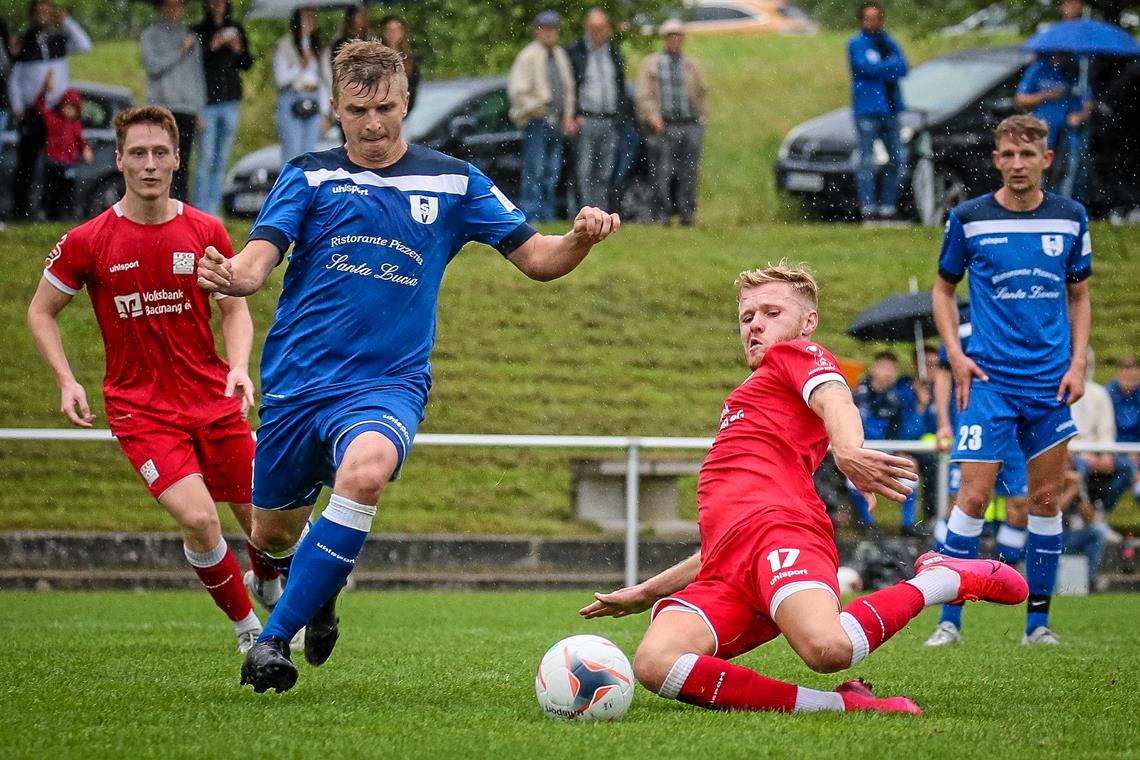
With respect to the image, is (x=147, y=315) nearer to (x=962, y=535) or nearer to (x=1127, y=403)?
(x=962, y=535)

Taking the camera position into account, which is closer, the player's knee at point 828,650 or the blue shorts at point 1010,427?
the player's knee at point 828,650

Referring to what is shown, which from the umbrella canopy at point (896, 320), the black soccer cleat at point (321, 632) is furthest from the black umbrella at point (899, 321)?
the black soccer cleat at point (321, 632)

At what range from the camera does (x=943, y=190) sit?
65.5 feet

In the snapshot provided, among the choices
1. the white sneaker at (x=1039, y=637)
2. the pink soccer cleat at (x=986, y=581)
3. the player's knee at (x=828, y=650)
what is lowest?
the white sneaker at (x=1039, y=637)

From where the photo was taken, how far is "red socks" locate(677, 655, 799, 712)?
5512 millimetres

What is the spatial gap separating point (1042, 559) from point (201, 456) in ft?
14.4

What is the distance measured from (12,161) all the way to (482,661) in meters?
12.9

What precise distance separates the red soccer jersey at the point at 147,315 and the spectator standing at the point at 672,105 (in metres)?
11.3

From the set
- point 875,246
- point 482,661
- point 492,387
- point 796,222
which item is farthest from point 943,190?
point 482,661

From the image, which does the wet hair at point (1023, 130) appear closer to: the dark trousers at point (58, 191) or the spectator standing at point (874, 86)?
the spectator standing at point (874, 86)

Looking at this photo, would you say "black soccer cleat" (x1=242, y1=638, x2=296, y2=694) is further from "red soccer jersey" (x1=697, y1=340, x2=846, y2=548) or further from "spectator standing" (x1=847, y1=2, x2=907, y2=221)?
"spectator standing" (x1=847, y1=2, x2=907, y2=221)

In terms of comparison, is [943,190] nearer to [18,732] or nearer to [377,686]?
[377,686]

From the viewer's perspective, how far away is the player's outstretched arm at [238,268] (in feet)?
18.4

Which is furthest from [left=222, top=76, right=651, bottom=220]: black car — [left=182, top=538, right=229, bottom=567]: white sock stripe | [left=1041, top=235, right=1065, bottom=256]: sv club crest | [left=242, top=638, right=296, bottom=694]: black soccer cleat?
[left=242, top=638, right=296, bottom=694]: black soccer cleat
